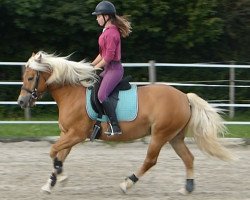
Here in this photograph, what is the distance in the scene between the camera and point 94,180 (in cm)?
769

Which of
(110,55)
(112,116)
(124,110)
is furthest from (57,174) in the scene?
(110,55)

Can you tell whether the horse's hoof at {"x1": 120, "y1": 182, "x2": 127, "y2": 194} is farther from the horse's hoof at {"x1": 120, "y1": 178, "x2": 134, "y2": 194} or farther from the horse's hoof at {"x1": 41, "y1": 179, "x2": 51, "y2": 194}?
the horse's hoof at {"x1": 41, "y1": 179, "x2": 51, "y2": 194}

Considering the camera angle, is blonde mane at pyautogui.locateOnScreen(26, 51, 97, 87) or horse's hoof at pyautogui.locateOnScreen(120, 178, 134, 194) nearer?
horse's hoof at pyautogui.locateOnScreen(120, 178, 134, 194)

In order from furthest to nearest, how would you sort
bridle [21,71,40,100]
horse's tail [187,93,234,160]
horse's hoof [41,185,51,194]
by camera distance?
horse's tail [187,93,234,160] < bridle [21,71,40,100] < horse's hoof [41,185,51,194]

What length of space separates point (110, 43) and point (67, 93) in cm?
80

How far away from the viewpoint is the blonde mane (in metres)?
7.05

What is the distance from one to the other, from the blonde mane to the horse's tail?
1.27 metres

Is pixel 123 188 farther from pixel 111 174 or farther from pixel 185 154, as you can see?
pixel 111 174

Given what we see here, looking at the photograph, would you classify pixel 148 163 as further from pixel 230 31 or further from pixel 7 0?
pixel 230 31

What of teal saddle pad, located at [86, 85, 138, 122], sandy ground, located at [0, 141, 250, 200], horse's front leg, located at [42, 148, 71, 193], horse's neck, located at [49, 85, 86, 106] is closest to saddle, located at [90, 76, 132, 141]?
teal saddle pad, located at [86, 85, 138, 122]

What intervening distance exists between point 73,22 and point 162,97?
303 inches

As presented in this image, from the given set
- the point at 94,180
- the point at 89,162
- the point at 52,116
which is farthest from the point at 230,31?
the point at 94,180

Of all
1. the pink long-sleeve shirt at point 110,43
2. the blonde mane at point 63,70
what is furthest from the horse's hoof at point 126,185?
the pink long-sleeve shirt at point 110,43

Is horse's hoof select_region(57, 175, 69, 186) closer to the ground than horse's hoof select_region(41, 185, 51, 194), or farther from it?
closer to the ground
